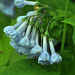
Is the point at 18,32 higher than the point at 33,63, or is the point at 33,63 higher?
the point at 18,32

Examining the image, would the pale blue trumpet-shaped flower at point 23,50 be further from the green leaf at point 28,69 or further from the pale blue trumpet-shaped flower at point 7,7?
the pale blue trumpet-shaped flower at point 7,7

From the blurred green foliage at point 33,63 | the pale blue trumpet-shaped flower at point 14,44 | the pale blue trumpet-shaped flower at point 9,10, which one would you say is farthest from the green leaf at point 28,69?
the pale blue trumpet-shaped flower at point 9,10

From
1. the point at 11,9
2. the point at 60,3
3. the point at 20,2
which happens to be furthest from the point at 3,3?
the point at 20,2

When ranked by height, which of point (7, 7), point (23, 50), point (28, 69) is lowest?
point (28, 69)

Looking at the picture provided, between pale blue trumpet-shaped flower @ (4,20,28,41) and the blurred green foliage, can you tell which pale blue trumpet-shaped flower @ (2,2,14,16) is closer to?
the blurred green foliage

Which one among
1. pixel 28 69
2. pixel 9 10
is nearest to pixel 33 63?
pixel 28 69

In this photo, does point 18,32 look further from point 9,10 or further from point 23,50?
point 9,10
